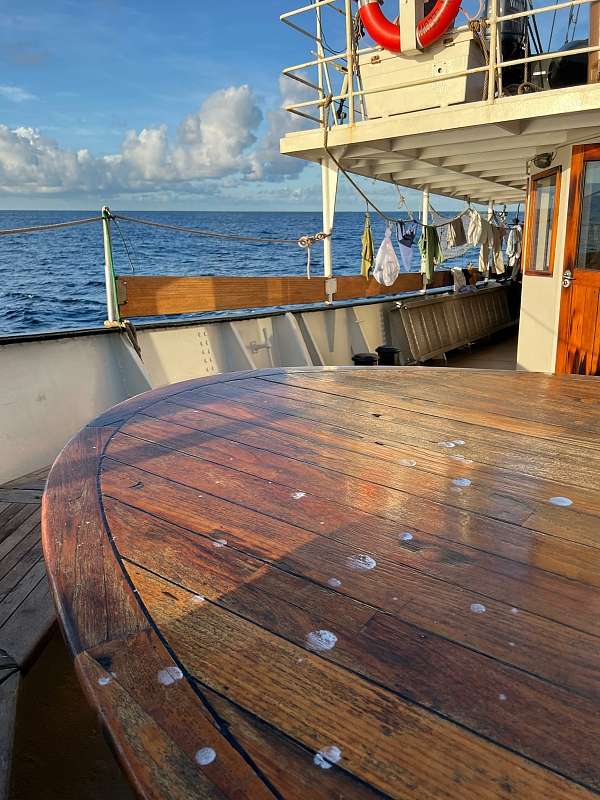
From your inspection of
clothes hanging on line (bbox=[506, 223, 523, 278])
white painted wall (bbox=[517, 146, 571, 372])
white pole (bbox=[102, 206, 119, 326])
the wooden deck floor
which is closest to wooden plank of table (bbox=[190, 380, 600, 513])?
the wooden deck floor

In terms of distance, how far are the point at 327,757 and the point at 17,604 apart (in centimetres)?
179

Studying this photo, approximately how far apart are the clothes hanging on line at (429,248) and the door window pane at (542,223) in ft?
8.05

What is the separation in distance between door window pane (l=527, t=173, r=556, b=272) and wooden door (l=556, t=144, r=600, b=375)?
1.41ft

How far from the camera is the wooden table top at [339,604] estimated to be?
616 millimetres

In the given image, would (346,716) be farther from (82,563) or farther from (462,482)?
(462,482)

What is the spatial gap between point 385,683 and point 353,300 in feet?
21.3

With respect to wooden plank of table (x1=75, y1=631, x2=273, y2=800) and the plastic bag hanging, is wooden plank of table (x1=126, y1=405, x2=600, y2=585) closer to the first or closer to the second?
wooden plank of table (x1=75, y1=631, x2=273, y2=800)

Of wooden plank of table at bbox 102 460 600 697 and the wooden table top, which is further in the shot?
wooden plank of table at bbox 102 460 600 697

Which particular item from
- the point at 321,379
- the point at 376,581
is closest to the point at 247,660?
the point at 376,581

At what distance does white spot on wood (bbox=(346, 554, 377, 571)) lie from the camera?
0.95 meters

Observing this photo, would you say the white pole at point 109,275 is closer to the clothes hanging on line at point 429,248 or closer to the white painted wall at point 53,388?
the white painted wall at point 53,388

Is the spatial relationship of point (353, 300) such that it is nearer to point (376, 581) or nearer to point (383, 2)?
point (383, 2)

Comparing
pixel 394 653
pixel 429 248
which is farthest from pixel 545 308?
pixel 394 653

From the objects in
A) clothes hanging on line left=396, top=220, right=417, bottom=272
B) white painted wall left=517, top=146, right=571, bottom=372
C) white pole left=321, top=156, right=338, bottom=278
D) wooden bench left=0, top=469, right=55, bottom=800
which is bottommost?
wooden bench left=0, top=469, right=55, bottom=800
